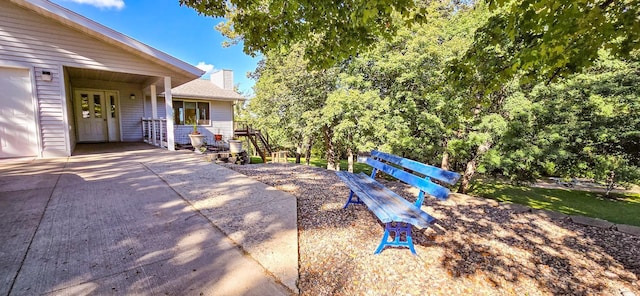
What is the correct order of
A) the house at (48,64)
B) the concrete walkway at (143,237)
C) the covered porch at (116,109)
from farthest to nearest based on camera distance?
the covered porch at (116,109) < the house at (48,64) < the concrete walkway at (143,237)

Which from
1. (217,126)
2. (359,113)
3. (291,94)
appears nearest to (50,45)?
(217,126)

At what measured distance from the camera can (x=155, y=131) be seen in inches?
397

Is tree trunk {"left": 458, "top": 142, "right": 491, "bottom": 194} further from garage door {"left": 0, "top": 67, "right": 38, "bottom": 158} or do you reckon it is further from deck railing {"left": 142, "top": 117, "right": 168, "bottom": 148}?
garage door {"left": 0, "top": 67, "right": 38, "bottom": 158}

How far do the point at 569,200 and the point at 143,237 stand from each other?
1645 cm

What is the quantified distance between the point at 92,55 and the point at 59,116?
1.83 meters

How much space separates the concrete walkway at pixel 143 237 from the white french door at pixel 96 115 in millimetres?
6901

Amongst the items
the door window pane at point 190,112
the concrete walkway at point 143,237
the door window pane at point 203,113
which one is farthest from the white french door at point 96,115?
the concrete walkway at point 143,237

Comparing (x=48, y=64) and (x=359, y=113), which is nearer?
(x=48, y=64)

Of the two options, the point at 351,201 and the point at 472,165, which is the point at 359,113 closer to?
the point at 472,165

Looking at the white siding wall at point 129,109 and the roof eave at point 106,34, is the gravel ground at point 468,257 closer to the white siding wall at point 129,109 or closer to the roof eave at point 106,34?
the roof eave at point 106,34

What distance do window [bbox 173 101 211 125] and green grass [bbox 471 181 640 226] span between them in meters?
13.9

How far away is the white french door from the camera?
1052 cm

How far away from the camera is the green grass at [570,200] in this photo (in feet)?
32.0

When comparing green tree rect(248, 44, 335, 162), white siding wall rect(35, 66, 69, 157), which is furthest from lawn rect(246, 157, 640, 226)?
white siding wall rect(35, 66, 69, 157)
